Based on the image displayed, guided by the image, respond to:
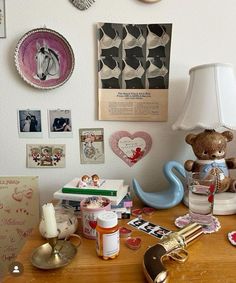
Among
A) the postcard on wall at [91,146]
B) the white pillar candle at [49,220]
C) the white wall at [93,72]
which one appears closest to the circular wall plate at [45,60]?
the white wall at [93,72]

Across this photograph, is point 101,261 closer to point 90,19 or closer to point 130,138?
point 130,138

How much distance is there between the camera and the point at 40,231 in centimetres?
64

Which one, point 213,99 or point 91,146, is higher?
point 213,99

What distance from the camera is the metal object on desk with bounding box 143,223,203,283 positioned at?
46 cm

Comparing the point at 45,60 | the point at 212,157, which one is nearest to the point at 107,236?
the point at 212,157

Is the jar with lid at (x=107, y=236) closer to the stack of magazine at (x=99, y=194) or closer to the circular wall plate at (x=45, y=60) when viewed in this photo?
the stack of magazine at (x=99, y=194)

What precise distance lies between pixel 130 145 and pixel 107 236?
44 centimetres

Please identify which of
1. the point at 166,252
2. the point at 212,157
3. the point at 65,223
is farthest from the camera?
the point at 212,157

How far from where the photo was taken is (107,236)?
0.53 meters

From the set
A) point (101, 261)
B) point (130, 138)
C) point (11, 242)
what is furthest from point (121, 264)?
point (11, 242)

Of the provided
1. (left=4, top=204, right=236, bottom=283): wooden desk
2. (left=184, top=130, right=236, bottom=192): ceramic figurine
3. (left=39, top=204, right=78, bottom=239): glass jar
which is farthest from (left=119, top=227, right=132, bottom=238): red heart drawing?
(left=184, top=130, right=236, bottom=192): ceramic figurine

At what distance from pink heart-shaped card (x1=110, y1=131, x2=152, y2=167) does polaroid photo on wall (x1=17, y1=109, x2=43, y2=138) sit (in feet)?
0.91

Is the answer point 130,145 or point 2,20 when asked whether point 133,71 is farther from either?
point 2,20

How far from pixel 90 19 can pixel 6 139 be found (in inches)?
20.9
